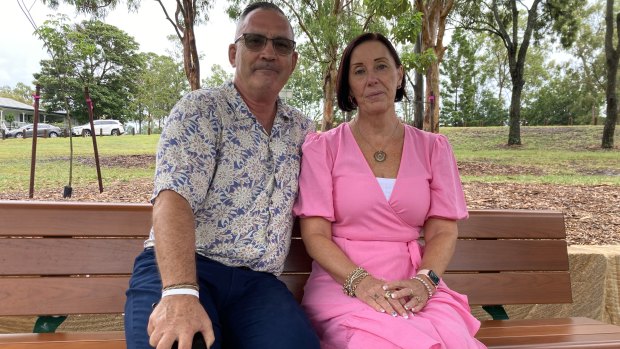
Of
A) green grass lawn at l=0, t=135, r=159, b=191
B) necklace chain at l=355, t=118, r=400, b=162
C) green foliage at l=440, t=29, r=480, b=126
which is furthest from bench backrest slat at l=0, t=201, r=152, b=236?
green foliage at l=440, t=29, r=480, b=126

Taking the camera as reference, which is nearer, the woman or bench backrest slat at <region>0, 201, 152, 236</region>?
the woman

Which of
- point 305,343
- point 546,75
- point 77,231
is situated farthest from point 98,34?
point 546,75

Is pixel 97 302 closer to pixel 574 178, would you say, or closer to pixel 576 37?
pixel 574 178

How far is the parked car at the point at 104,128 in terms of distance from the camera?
19.0ft

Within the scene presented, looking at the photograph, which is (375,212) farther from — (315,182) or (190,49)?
(190,49)

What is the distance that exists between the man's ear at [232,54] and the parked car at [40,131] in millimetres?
3964

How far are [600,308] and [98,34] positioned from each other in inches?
213

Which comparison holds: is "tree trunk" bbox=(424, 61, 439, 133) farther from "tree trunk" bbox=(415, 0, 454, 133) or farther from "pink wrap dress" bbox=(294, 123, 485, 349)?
"pink wrap dress" bbox=(294, 123, 485, 349)

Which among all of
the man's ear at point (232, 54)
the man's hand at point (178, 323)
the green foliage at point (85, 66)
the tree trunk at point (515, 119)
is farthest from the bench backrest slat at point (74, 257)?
the tree trunk at point (515, 119)

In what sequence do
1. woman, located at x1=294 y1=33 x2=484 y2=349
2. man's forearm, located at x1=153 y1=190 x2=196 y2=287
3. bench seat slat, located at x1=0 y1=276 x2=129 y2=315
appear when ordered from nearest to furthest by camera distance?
man's forearm, located at x1=153 y1=190 x2=196 y2=287
woman, located at x1=294 y1=33 x2=484 y2=349
bench seat slat, located at x1=0 y1=276 x2=129 y2=315

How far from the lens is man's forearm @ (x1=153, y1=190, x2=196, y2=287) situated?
1.61 m

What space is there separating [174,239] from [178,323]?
0.91 ft

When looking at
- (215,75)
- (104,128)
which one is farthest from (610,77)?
(104,128)

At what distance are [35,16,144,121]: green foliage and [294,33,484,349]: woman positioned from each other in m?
3.94
